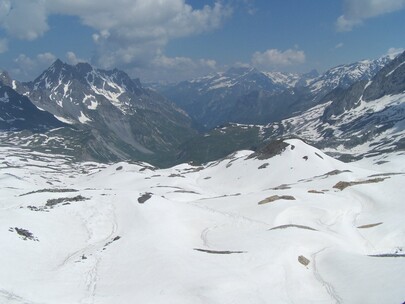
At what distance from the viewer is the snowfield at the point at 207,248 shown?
3119 cm

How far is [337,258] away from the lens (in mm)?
A: 38812

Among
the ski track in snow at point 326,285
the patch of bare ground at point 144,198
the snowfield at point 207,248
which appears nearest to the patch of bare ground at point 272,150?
the snowfield at point 207,248

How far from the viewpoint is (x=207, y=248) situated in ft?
144

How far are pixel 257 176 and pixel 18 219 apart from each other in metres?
88.9

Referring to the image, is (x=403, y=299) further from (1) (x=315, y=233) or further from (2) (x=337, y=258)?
(1) (x=315, y=233)

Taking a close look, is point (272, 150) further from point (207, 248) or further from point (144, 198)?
point (207, 248)

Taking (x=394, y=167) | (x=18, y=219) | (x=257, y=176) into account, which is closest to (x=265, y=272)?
(x=18, y=219)

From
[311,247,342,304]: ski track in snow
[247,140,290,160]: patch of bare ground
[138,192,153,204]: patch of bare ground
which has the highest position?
[138,192,153,204]: patch of bare ground

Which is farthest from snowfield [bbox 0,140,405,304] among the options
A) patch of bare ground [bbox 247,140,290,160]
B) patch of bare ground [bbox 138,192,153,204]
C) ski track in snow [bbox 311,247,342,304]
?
patch of bare ground [bbox 247,140,290,160]

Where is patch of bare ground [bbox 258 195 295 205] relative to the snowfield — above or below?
below

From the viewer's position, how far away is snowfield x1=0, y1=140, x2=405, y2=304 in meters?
31.2

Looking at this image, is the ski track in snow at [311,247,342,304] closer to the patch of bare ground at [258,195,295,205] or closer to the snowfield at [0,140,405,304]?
the snowfield at [0,140,405,304]

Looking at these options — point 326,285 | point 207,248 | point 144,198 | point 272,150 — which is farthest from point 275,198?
point 272,150

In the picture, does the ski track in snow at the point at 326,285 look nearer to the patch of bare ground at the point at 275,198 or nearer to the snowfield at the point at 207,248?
the snowfield at the point at 207,248
